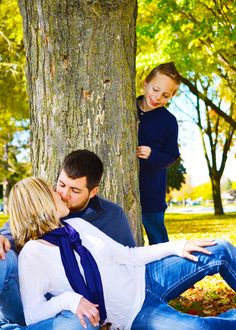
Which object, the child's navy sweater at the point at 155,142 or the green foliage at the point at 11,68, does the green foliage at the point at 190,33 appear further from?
the child's navy sweater at the point at 155,142

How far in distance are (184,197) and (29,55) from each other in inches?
2557

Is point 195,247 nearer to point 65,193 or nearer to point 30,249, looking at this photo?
point 65,193

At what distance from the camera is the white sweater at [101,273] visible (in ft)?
10.7

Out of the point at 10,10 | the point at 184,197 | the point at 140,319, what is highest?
the point at 10,10

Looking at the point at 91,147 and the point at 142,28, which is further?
the point at 142,28

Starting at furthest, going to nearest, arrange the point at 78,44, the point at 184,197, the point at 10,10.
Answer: the point at 184,197 → the point at 10,10 → the point at 78,44

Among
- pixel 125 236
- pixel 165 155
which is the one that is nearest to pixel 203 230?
pixel 165 155

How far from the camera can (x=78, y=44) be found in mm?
4492

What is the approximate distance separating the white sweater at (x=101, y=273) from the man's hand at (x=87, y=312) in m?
0.03

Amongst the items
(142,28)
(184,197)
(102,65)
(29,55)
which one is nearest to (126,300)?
(102,65)

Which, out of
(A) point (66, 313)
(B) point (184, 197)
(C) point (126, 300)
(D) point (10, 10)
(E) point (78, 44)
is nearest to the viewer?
(A) point (66, 313)

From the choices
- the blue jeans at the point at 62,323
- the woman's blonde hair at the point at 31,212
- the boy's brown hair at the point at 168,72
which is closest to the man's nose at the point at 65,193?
the woman's blonde hair at the point at 31,212

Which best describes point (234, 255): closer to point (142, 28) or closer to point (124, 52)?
point (124, 52)

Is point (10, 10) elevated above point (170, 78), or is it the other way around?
point (10, 10)
